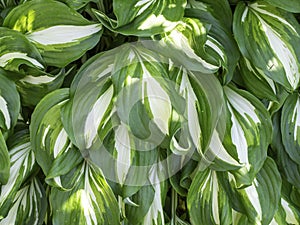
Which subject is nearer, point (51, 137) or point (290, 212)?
point (51, 137)

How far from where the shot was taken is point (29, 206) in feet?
3.53

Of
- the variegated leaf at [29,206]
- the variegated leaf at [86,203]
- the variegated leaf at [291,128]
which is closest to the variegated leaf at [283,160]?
the variegated leaf at [291,128]

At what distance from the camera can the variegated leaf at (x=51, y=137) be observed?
3.24 ft

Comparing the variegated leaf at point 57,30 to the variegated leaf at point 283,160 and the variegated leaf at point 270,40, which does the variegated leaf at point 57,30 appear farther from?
A: the variegated leaf at point 283,160

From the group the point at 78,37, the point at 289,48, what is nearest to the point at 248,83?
the point at 289,48

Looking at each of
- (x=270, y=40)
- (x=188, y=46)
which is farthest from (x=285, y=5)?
(x=188, y=46)

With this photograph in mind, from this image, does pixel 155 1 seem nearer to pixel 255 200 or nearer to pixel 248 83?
pixel 248 83

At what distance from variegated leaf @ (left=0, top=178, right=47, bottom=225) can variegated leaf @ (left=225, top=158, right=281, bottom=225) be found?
38 centimetres

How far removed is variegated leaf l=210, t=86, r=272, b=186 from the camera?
101 cm

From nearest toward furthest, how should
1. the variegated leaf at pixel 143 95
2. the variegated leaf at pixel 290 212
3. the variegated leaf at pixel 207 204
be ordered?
the variegated leaf at pixel 143 95 → the variegated leaf at pixel 207 204 → the variegated leaf at pixel 290 212

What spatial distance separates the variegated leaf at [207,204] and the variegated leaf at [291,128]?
0.18m

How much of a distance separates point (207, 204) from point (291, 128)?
24cm

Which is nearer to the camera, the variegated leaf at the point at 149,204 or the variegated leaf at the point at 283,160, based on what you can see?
the variegated leaf at the point at 149,204

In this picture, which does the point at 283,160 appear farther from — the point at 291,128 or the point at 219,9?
the point at 219,9
